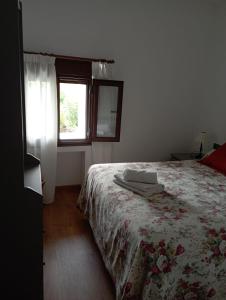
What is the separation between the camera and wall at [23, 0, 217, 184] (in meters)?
3.16

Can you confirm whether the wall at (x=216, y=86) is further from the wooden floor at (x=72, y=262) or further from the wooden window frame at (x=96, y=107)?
the wooden floor at (x=72, y=262)

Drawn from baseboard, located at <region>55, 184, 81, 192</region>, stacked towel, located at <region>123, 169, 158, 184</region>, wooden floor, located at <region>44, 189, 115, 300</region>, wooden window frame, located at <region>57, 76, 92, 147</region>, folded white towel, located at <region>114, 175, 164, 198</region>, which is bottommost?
wooden floor, located at <region>44, 189, 115, 300</region>

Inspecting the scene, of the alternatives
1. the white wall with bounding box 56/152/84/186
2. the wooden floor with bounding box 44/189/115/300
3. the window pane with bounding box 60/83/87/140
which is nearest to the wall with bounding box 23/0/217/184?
the white wall with bounding box 56/152/84/186

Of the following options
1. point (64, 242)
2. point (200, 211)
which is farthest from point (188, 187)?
point (64, 242)

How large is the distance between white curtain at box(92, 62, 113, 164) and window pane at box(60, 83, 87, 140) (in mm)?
233

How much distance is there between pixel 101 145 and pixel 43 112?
0.97m

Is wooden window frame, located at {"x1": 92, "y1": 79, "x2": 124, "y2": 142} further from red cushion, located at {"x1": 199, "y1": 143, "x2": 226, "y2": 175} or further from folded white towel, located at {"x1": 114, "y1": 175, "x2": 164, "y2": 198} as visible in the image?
folded white towel, located at {"x1": 114, "y1": 175, "x2": 164, "y2": 198}

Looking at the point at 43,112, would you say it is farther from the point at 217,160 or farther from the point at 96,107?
the point at 217,160

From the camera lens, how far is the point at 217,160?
3051mm

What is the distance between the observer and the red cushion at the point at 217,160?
2945 mm

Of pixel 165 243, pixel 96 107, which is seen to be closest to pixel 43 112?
pixel 96 107

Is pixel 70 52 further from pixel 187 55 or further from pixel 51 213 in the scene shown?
pixel 51 213

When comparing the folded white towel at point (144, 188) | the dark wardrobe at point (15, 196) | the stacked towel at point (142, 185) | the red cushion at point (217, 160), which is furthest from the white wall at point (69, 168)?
the dark wardrobe at point (15, 196)

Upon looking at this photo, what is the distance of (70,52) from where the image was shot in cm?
328
